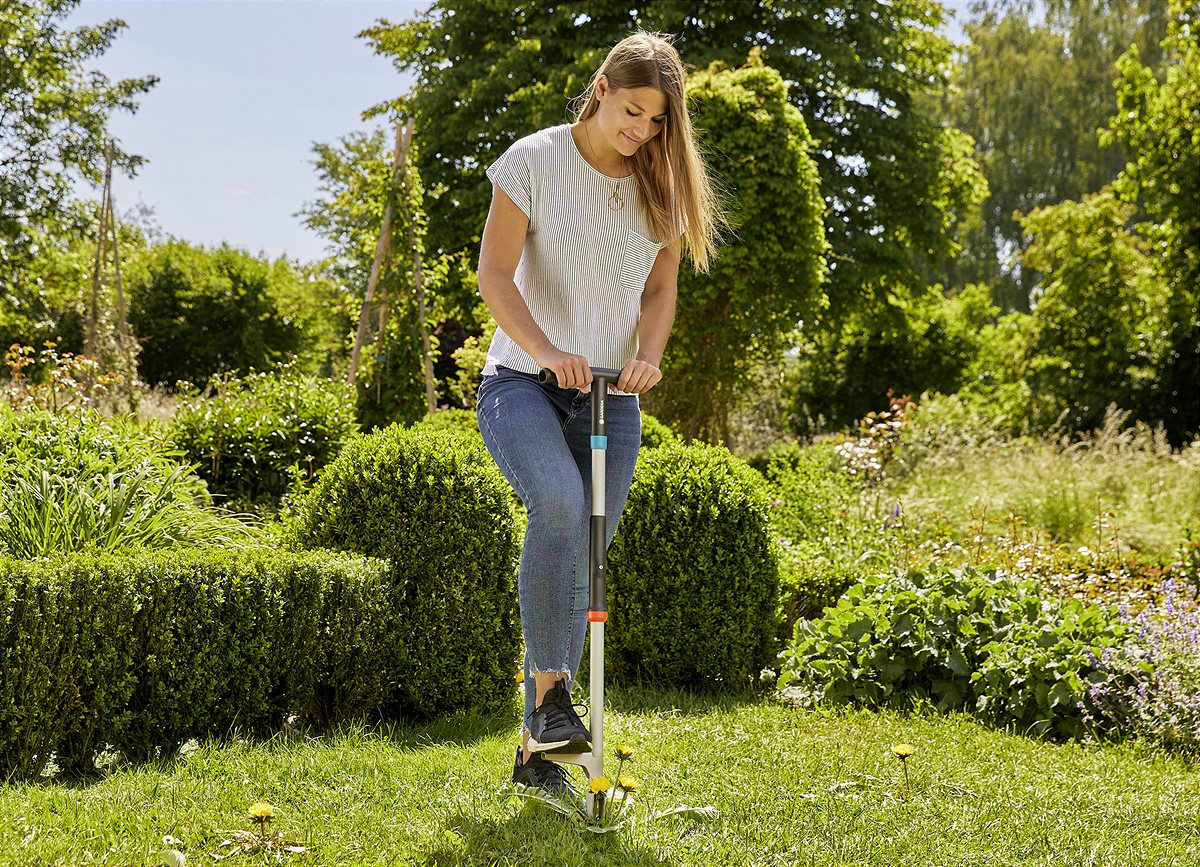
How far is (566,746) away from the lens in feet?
7.97

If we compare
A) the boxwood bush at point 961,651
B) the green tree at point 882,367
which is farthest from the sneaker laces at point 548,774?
the green tree at point 882,367

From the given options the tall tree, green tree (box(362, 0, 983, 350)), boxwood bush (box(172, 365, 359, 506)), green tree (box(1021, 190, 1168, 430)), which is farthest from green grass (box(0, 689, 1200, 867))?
the tall tree

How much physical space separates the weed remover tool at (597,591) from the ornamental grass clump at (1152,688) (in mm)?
A: 2031

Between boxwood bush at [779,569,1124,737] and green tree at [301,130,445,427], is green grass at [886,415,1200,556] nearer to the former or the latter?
boxwood bush at [779,569,1124,737]

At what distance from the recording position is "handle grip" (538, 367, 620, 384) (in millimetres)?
2539

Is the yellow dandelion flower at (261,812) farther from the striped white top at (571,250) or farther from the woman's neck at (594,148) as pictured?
the woman's neck at (594,148)

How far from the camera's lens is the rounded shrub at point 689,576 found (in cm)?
423

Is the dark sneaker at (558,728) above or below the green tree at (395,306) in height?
below

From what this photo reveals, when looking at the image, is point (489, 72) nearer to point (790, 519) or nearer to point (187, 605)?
point (790, 519)

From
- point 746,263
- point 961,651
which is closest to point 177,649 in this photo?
point 961,651

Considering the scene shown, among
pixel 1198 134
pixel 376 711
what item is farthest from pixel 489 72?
pixel 376 711

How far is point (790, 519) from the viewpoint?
21.4 ft

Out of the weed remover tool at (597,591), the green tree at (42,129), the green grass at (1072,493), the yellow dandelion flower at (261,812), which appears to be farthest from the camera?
the green tree at (42,129)

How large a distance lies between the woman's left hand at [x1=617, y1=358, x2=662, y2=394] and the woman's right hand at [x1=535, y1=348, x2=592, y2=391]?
13cm
